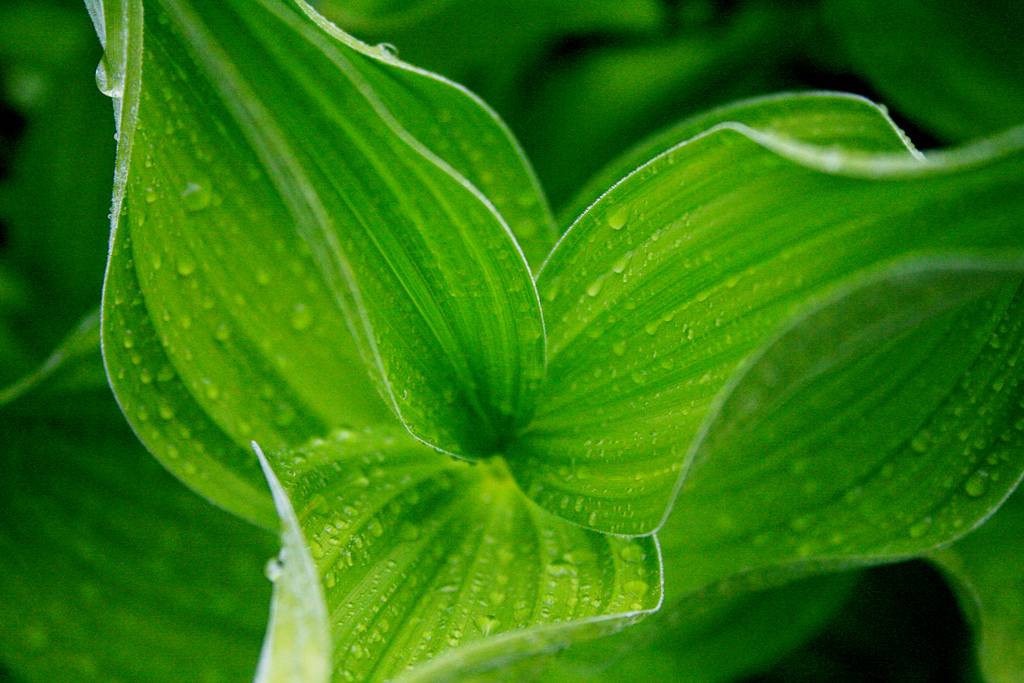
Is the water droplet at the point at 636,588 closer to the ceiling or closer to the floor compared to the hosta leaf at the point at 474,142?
closer to the floor

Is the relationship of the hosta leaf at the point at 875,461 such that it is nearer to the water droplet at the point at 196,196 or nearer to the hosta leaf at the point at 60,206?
the water droplet at the point at 196,196

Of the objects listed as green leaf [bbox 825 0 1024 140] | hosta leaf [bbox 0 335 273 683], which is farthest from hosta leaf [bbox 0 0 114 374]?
green leaf [bbox 825 0 1024 140]

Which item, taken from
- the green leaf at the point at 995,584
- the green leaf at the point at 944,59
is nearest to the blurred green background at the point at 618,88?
the green leaf at the point at 944,59

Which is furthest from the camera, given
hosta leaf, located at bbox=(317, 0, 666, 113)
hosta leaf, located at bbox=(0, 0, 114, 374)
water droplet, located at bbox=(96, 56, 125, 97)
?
hosta leaf, located at bbox=(0, 0, 114, 374)

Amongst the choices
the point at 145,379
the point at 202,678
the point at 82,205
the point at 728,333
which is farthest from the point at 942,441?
the point at 82,205

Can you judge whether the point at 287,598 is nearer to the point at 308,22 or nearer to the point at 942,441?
the point at 308,22

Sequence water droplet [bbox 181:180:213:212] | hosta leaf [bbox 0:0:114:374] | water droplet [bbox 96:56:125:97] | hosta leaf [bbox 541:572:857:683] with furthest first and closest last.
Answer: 1. hosta leaf [bbox 0:0:114:374]
2. hosta leaf [bbox 541:572:857:683]
3. water droplet [bbox 181:180:213:212]
4. water droplet [bbox 96:56:125:97]

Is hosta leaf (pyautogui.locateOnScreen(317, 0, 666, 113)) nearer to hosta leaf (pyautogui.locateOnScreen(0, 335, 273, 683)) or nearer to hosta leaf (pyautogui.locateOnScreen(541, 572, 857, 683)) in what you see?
hosta leaf (pyautogui.locateOnScreen(0, 335, 273, 683))
